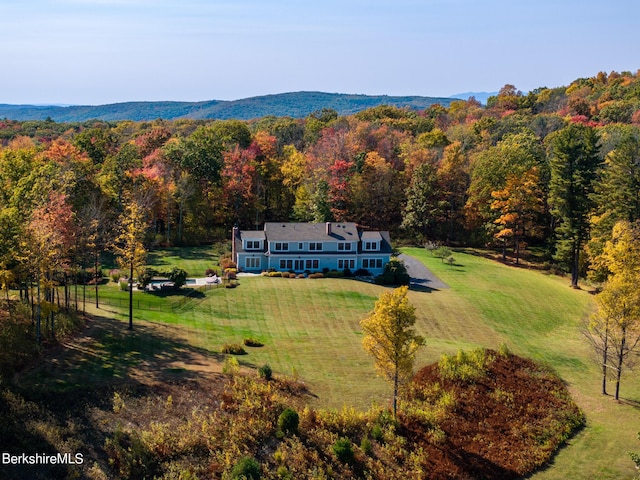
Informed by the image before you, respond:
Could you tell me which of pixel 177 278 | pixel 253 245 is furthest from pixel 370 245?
pixel 177 278

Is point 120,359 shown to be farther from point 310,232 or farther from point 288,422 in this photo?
point 310,232

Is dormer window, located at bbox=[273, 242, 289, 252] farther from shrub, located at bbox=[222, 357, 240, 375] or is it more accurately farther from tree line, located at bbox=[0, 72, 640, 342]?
shrub, located at bbox=[222, 357, 240, 375]

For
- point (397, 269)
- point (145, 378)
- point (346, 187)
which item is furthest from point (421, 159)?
point (145, 378)

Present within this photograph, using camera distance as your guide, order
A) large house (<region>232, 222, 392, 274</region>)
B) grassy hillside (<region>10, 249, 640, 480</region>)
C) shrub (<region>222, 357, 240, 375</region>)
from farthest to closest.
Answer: large house (<region>232, 222, 392, 274</region>) → shrub (<region>222, 357, 240, 375</region>) → grassy hillside (<region>10, 249, 640, 480</region>)

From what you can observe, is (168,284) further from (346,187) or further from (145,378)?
(346,187)

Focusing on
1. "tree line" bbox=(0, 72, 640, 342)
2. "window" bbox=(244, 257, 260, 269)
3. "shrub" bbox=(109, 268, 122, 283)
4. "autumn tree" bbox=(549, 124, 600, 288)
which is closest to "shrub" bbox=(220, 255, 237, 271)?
"window" bbox=(244, 257, 260, 269)

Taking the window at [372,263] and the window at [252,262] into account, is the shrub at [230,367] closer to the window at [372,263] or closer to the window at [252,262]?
the window at [252,262]
